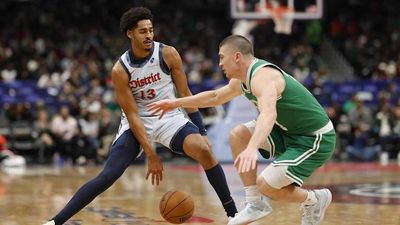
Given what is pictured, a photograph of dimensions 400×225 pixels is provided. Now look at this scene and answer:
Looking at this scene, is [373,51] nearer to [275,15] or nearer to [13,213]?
[275,15]

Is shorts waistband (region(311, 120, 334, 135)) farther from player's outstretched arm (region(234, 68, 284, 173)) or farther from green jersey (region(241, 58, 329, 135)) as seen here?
player's outstretched arm (region(234, 68, 284, 173))

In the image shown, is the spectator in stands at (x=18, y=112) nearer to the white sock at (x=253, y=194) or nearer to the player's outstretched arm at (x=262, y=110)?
the white sock at (x=253, y=194)

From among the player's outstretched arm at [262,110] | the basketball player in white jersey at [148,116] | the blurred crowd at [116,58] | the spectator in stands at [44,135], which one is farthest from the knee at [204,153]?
the spectator in stands at [44,135]

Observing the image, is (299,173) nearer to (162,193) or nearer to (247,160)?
(247,160)

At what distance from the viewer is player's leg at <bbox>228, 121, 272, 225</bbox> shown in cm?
617

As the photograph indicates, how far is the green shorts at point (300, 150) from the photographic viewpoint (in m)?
6.01

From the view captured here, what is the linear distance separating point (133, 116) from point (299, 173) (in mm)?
1519

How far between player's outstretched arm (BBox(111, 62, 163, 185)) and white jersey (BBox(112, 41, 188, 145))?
69 millimetres

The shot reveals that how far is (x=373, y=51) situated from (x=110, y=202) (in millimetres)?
15506

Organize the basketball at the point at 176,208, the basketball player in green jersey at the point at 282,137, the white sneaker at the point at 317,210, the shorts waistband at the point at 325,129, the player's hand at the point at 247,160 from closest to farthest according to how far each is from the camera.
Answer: the player's hand at the point at 247,160
the basketball player in green jersey at the point at 282,137
the shorts waistband at the point at 325,129
the white sneaker at the point at 317,210
the basketball at the point at 176,208

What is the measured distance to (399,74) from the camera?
20797 mm

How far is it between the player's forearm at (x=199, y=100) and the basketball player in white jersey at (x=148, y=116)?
34 centimetres

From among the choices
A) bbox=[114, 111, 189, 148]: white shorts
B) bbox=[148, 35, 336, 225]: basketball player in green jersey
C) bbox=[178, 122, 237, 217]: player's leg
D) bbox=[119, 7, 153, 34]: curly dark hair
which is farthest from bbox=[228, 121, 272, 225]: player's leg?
bbox=[119, 7, 153, 34]: curly dark hair

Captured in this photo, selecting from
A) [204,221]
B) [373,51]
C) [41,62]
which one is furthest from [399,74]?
[204,221]
